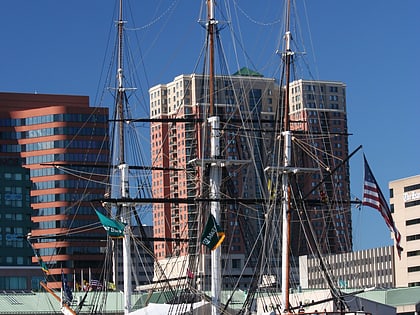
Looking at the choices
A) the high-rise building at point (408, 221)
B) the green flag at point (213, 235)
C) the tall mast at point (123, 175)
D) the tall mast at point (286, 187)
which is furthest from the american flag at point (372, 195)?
the high-rise building at point (408, 221)

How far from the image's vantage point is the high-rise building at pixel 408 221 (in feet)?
631

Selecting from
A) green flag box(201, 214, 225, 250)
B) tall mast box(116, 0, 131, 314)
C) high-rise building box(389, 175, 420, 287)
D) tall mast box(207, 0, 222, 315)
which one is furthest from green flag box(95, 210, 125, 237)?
high-rise building box(389, 175, 420, 287)

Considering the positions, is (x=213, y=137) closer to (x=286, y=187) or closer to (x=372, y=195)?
(x=286, y=187)

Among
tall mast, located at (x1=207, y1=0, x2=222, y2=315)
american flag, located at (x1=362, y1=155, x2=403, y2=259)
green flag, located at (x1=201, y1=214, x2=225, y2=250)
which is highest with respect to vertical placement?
tall mast, located at (x1=207, y1=0, x2=222, y2=315)

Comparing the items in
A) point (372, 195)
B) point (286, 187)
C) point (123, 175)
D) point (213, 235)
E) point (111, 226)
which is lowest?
point (213, 235)

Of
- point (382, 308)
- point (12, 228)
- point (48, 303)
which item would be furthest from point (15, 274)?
point (382, 308)

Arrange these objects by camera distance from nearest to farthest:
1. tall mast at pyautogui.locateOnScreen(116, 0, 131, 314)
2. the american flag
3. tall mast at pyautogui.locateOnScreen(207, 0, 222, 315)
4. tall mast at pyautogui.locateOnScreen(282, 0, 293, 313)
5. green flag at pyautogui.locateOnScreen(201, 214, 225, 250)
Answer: green flag at pyautogui.locateOnScreen(201, 214, 225, 250) < the american flag < tall mast at pyautogui.locateOnScreen(282, 0, 293, 313) < tall mast at pyautogui.locateOnScreen(207, 0, 222, 315) < tall mast at pyautogui.locateOnScreen(116, 0, 131, 314)

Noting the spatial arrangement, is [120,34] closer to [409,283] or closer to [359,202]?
[359,202]

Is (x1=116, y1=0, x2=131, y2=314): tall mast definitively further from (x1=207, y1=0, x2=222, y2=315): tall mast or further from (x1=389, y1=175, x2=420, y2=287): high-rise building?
(x1=389, y1=175, x2=420, y2=287): high-rise building

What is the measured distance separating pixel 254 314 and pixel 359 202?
1631cm

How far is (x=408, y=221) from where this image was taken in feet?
636

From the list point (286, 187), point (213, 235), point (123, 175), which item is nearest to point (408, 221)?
point (123, 175)

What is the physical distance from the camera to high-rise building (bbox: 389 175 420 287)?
631ft

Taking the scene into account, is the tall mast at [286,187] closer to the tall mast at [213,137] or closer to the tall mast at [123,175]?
the tall mast at [213,137]
